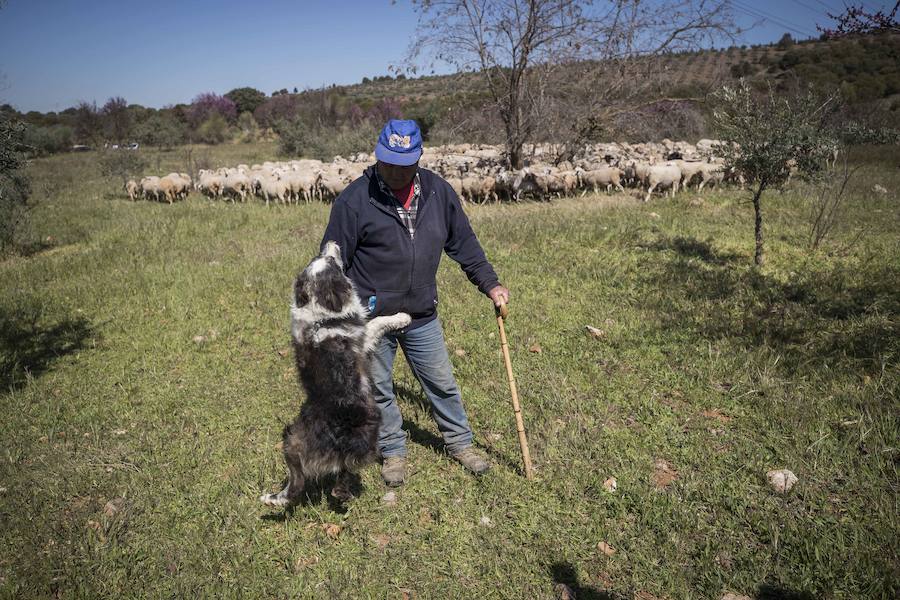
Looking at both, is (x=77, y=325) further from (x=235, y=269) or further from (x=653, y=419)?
(x=653, y=419)

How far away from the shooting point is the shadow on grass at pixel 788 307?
5027mm

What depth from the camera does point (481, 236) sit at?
9.58m

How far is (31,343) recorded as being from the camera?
586 cm

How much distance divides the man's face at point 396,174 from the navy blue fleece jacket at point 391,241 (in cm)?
9

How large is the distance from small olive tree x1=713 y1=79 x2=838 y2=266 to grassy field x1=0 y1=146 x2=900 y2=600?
140 centimetres

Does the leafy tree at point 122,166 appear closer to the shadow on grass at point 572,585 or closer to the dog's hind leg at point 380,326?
the dog's hind leg at point 380,326

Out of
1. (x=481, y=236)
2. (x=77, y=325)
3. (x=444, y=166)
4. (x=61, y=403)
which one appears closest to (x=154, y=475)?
(x=61, y=403)

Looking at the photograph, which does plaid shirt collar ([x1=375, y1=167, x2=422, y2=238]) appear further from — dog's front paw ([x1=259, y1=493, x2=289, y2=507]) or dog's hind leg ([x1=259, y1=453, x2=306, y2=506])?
dog's front paw ([x1=259, y1=493, x2=289, y2=507])

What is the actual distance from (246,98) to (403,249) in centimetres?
5442

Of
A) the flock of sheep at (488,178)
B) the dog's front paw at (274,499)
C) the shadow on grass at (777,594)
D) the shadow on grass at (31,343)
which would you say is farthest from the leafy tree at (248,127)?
the shadow on grass at (777,594)

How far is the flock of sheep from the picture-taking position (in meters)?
13.2

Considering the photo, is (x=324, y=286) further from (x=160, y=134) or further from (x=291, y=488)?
(x=160, y=134)

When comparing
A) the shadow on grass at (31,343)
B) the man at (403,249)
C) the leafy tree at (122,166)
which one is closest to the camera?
the man at (403,249)

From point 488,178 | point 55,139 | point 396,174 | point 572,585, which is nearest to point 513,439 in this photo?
point 572,585
